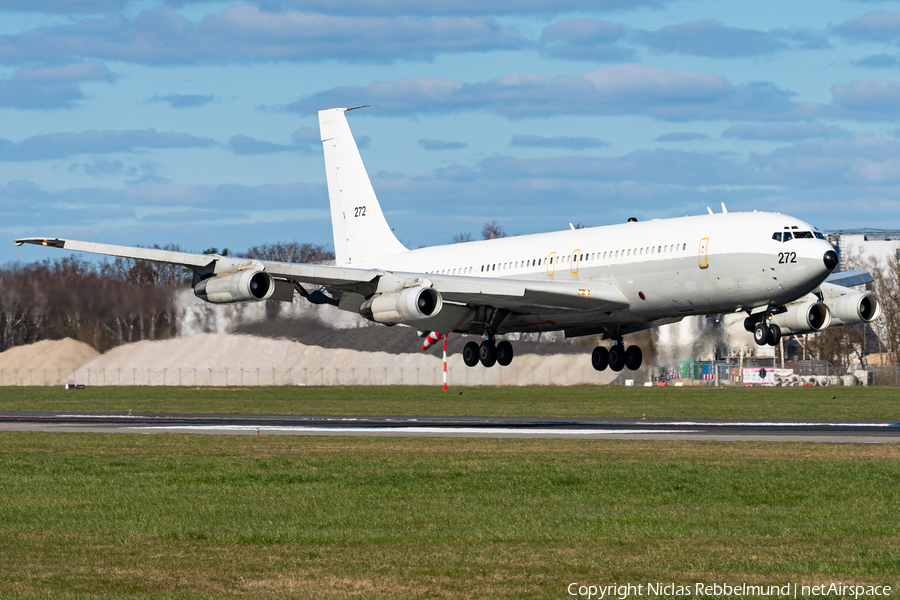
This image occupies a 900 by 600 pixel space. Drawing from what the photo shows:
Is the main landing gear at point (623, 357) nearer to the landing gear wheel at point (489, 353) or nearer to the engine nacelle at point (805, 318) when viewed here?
the landing gear wheel at point (489, 353)

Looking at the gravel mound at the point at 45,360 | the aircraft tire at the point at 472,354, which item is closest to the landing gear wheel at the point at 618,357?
the aircraft tire at the point at 472,354

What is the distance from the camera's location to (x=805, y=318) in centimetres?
4931

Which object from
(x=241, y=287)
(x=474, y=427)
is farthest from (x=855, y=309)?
(x=241, y=287)

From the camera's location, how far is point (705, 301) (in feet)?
157

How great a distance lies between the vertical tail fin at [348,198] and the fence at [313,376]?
34.6 m

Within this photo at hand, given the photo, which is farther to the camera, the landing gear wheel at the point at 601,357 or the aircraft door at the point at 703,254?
the landing gear wheel at the point at 601,357

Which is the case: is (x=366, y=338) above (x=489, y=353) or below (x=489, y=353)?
above

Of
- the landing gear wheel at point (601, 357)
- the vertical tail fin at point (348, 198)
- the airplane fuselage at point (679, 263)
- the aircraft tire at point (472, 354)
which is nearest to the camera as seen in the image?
the airplane fuselage at point (679, 263)

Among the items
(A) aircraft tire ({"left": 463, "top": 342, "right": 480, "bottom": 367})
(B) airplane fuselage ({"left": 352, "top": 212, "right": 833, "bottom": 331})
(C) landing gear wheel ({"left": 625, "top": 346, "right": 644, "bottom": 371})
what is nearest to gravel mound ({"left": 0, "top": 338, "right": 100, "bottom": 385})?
(A) aircraft tire ({"left": 463, "top": 342, "right": 480, "bottom": 367})

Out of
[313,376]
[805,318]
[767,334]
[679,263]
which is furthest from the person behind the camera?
[313,376]

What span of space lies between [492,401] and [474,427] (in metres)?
27.7

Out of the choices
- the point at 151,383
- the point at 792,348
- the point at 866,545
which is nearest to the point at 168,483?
the point at 866,545

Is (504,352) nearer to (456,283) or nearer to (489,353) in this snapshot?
(489,353)

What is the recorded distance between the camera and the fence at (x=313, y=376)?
101688 mm
